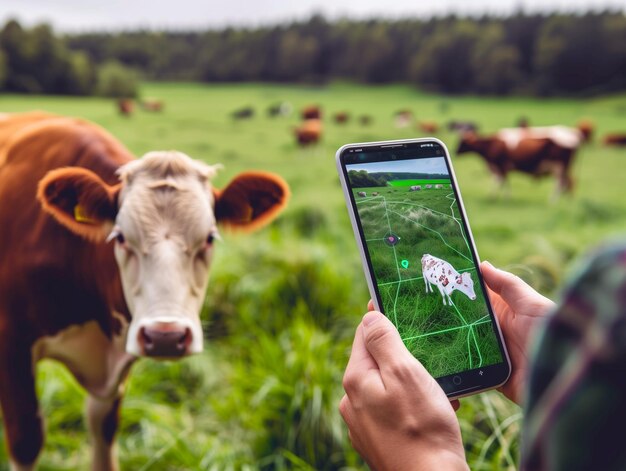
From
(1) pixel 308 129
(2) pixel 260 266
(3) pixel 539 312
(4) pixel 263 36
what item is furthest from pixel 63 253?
(1) pixel 308 129

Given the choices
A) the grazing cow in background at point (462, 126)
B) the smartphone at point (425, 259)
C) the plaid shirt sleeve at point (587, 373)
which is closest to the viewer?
the plaid shirt sleeve at point (587, 373)

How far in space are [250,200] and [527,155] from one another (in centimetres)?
785

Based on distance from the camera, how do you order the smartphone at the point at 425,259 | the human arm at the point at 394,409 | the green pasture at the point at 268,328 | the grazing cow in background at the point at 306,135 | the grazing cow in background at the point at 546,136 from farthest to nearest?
the grazing cow in background at the point at 546,136, the grazing cow in background at the point at 306,135, the green pasture at the point at 268,328, the smartphone at the point at 425,259, the human arm at the point at 394,409

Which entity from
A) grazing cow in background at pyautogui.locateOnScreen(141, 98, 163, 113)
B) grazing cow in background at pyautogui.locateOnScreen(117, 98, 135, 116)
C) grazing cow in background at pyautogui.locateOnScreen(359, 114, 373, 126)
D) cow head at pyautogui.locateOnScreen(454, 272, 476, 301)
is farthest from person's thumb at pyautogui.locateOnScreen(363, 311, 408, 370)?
grazing cow in background at pyautogui.locateOnScreen(359, 114, 373, 126)

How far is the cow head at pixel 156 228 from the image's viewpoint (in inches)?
61.1

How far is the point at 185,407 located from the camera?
9.92 ft

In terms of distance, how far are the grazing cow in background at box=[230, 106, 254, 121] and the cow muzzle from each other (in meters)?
7.08

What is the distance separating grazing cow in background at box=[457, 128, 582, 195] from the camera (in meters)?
8.78

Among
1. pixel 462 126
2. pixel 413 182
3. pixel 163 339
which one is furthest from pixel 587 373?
pixel 462 126

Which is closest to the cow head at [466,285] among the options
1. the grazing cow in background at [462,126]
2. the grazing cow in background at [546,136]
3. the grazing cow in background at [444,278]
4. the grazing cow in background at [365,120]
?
the grazing cow in background at [444,278]

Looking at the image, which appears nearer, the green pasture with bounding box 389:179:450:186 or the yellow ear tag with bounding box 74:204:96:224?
the green pasture with bounding box 389:179:450:186

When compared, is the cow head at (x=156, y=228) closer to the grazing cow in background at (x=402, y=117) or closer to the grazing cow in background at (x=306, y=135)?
the grazing cow in background at (x=306, y=135)

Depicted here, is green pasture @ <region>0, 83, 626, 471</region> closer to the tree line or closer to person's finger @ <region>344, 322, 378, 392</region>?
person's finger @ <region>344, 322, 378, 392</region>

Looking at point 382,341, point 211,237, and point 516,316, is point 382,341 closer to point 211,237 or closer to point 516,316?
point 516,316
